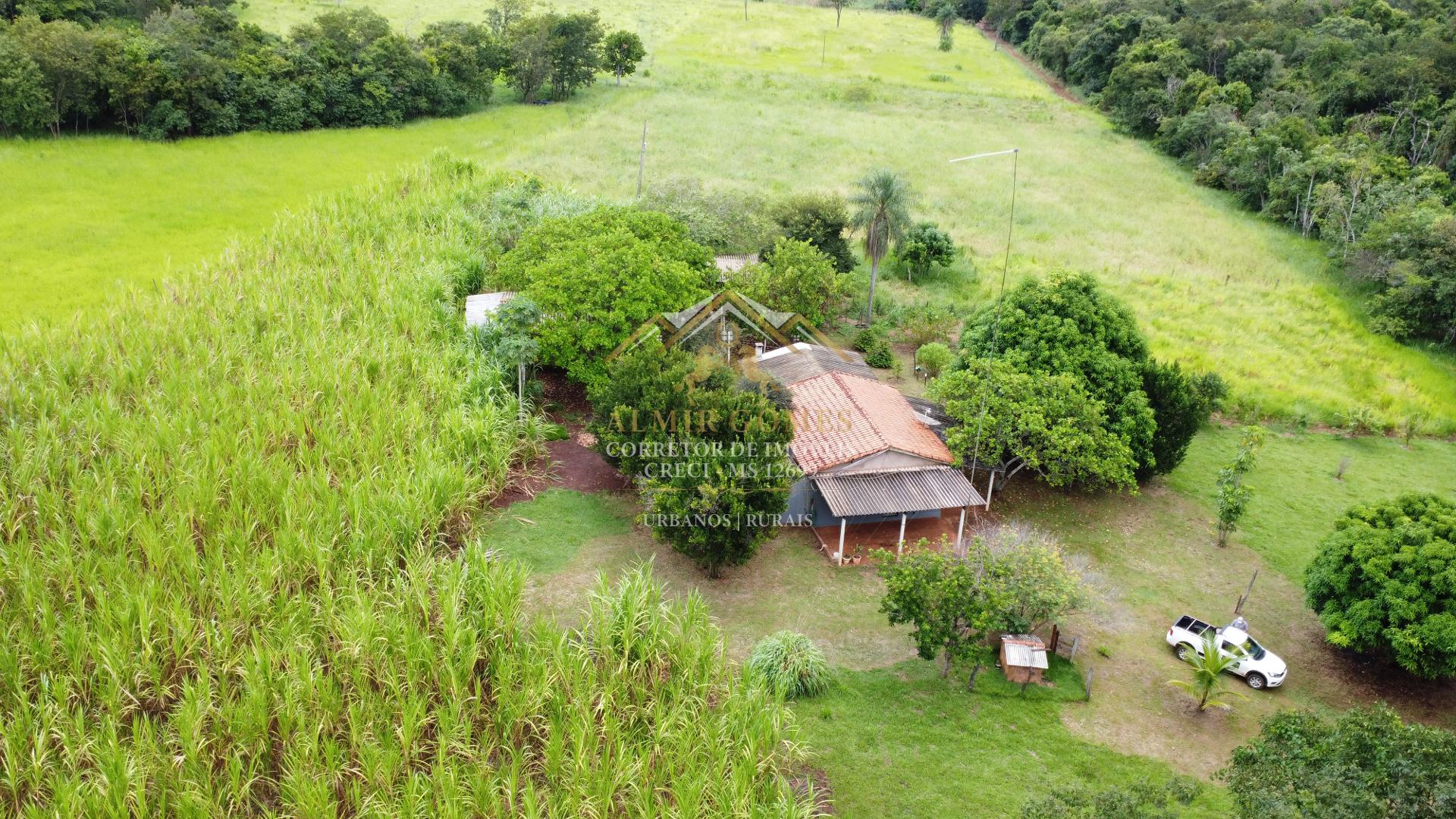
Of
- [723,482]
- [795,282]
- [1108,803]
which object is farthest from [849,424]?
[1108,803]

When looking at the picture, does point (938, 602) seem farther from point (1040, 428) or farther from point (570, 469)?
point (570, 469)

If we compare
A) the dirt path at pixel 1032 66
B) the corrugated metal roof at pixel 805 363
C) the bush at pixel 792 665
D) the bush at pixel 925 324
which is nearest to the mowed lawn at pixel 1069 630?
the bush at pixel 792 665

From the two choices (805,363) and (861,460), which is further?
(805,363)

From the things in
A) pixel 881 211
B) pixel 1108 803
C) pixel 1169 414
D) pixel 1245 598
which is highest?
pixel 881 211

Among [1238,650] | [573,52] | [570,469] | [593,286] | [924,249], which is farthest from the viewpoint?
[573,52]

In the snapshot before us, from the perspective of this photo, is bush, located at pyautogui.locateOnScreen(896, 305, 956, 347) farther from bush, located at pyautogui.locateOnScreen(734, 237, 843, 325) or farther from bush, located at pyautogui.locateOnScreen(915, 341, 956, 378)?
bush, located at pyautogui.locateOnScreen(734, 237, 843, 325)

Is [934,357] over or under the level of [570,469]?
over
